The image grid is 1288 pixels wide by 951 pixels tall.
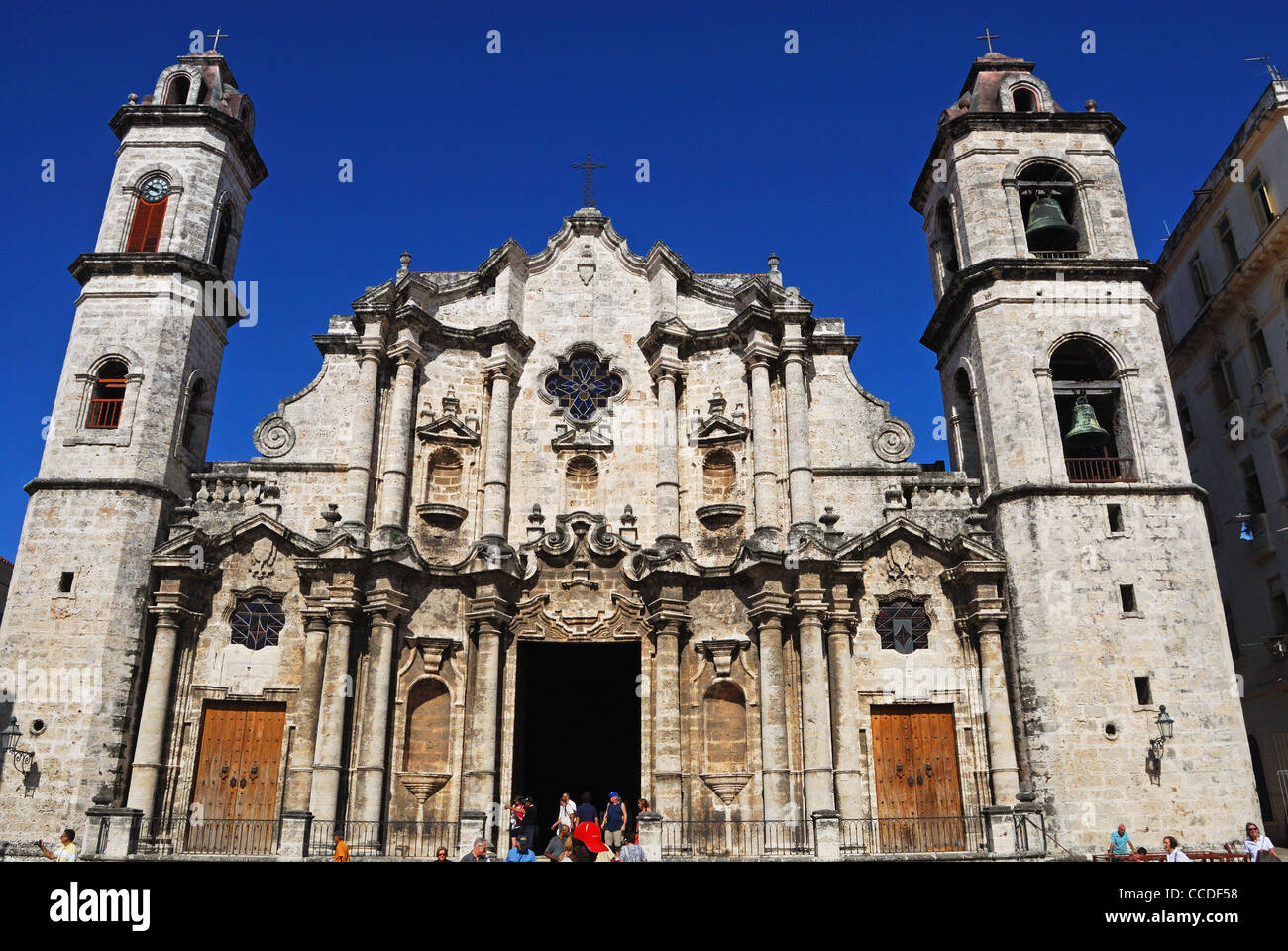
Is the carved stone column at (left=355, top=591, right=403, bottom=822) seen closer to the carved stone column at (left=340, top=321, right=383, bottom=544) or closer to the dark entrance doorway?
the carved stone column at (left=340, top=321, right=383, bottom=544)

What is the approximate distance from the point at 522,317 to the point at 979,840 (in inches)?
597

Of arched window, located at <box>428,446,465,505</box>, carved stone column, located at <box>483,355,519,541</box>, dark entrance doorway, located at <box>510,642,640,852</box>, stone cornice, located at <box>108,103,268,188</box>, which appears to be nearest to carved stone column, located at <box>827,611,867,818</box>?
dark entrance doorway, located at <box>510,642,640,852</box>

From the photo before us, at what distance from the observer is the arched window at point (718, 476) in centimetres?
2189

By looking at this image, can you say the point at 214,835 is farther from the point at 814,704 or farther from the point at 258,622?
the point at 814,704

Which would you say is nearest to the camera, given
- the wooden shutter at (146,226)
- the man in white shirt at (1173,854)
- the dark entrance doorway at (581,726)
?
the man in white shirt at (1173,854)

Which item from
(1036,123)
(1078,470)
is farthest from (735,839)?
(1036,123)

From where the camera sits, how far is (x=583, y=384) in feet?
75.6

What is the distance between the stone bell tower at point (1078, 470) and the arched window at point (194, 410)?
17.2 m

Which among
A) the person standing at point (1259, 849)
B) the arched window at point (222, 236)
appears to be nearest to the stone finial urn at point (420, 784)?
the arched window at point (222, 236)

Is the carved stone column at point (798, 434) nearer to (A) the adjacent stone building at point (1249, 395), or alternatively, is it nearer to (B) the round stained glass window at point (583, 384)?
(B) the round stained glass window at point (583, 384)

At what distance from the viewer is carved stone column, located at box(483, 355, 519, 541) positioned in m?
20.9

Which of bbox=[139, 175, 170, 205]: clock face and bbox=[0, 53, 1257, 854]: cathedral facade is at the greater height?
bbox=[139, 175, 170, 205]: clock face

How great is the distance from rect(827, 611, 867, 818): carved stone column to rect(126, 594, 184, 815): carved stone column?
42.2ft

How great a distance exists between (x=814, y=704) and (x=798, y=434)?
5888 millimetres
